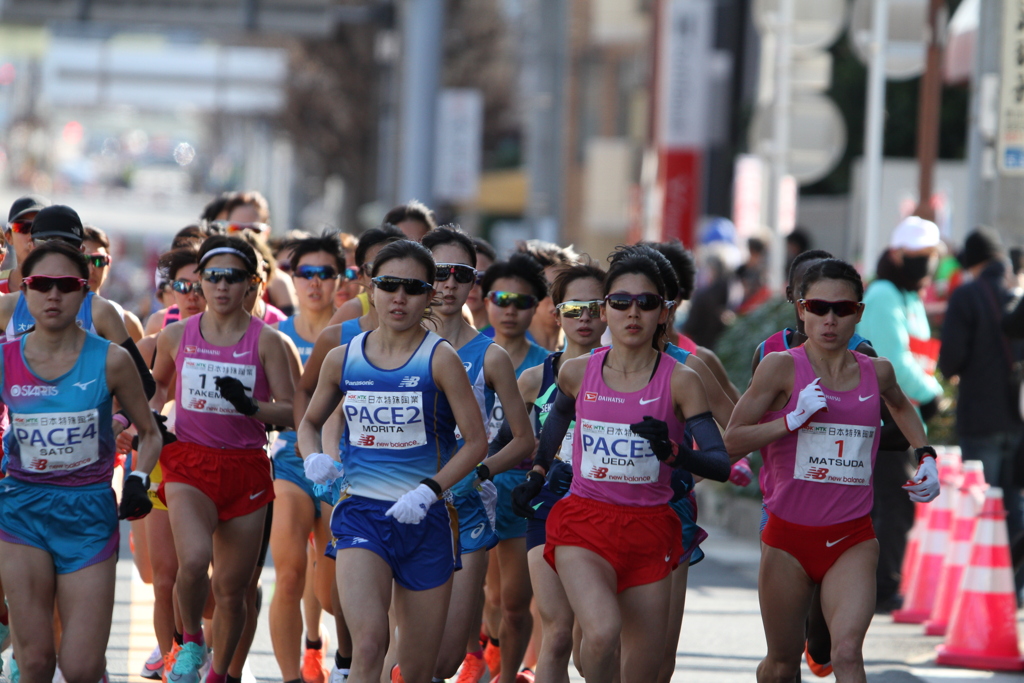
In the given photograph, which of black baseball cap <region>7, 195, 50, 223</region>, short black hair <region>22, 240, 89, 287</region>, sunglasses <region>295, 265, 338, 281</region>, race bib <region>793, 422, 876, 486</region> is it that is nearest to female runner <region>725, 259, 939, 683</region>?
race bib <region>793, 422, 876, 486</region>

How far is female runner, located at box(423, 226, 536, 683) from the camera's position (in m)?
6.22

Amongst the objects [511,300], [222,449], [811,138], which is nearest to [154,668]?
[222,449]

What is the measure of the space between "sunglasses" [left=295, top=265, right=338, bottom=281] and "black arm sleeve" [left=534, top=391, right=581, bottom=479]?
2.26 metres

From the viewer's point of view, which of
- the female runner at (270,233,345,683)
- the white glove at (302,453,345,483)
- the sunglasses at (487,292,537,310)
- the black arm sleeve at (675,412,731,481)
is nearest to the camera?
the black arm sleeve at (675,412,731,481)

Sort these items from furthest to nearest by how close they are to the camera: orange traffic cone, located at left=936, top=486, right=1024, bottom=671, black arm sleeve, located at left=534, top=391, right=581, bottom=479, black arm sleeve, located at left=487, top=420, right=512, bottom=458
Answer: orange traffic cone, located at left=936, top=486, right=1024, bottom=671 → black arm sleeve, located at left=487, top=420, right=512, bottom=458 → black arm sleeve, located at left=534, top=391, right=581, bottom=479

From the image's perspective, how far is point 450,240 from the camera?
22.5 feet

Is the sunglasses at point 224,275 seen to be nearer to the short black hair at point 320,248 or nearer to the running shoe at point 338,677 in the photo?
the short black hair at point 320,248

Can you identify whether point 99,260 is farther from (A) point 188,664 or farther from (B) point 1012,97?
(B) point 1012,97

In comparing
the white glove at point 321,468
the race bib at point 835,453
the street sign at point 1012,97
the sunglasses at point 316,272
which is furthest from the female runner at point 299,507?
the street sign at point 1012,97

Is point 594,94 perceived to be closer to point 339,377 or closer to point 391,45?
point 391,45

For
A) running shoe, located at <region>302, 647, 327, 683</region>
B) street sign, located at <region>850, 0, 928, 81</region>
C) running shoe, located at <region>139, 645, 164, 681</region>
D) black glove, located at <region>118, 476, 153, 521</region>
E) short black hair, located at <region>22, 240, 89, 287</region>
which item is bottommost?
running shoe, located at <region>139, 645, 164, 681</region>

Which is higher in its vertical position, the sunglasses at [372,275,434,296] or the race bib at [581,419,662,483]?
the sunglasses at [372,275,434,296]

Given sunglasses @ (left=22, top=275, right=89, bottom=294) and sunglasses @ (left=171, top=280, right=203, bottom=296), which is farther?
sunglasses @ (left=171, top=280, right=203, bottom=296)

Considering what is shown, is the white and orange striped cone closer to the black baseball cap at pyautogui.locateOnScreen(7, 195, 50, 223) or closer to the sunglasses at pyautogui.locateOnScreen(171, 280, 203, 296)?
the sunglasses at pyautogui.locateOnScreen(171, 280, 203, 296)
